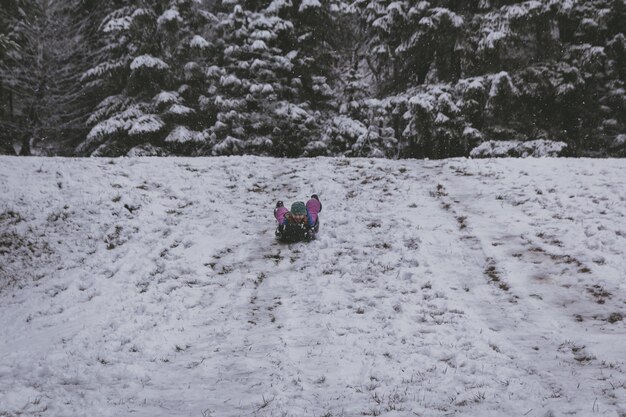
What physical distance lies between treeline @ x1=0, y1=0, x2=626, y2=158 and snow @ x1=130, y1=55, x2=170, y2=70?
7cm

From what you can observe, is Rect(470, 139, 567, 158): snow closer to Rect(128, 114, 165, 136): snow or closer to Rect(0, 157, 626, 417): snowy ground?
Rect(0, 157, 626, 417): snowy ground

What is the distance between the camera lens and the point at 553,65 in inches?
681

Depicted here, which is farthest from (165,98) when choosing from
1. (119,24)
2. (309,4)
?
(309,4)

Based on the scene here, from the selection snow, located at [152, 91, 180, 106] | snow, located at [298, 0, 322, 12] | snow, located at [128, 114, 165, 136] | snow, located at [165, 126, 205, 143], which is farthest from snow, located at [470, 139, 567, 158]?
snow, located at [128, 114, 165, 136]

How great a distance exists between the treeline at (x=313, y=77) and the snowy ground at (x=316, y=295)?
5932mm

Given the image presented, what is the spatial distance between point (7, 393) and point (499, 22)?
18.5m

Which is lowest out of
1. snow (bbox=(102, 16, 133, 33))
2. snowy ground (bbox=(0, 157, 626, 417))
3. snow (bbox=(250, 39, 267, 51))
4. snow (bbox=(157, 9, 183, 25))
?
snowy ground (bbox=(0, 157, 626, 417))

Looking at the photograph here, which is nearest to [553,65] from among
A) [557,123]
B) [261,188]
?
[557,123]

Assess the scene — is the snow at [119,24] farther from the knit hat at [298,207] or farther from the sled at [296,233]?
the knit hat at [298,207]

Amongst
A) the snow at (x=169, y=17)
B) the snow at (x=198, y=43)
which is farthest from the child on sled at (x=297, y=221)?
the snow at (x=169, y=17)

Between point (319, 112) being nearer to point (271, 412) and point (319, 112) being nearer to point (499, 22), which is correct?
point (499, 22)

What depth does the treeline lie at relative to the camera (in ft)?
57.0

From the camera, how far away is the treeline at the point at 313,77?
1738 cm

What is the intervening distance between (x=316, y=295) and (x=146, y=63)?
1570 cm
